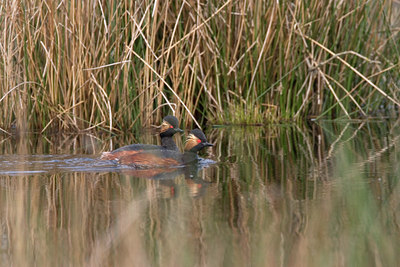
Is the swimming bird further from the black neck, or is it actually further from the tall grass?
the tall grass

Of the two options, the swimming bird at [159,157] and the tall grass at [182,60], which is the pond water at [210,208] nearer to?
the swimming bird at [159,157]

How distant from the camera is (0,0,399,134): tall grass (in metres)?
8.65

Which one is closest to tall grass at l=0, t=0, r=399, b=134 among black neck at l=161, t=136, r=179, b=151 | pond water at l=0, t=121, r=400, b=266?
black neck at l=161, t=136, r=179, b=151

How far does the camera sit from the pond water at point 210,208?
3.42m

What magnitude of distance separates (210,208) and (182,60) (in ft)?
16.0

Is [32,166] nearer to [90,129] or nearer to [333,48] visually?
[90,129]

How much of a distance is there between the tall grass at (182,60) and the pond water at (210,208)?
4.35ft

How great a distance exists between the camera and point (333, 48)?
9703 mm

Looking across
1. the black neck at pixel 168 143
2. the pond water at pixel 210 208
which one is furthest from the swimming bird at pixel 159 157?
the black neck at pixel 168 143

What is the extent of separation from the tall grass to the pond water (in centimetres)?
133

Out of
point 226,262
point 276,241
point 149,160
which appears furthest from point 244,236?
point 149,160

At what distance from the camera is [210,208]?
4461 millimetres

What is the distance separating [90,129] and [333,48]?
3361mm

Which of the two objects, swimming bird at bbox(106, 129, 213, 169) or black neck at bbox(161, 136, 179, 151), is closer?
swimming bird at bbox(106, 129, 213, 169)
